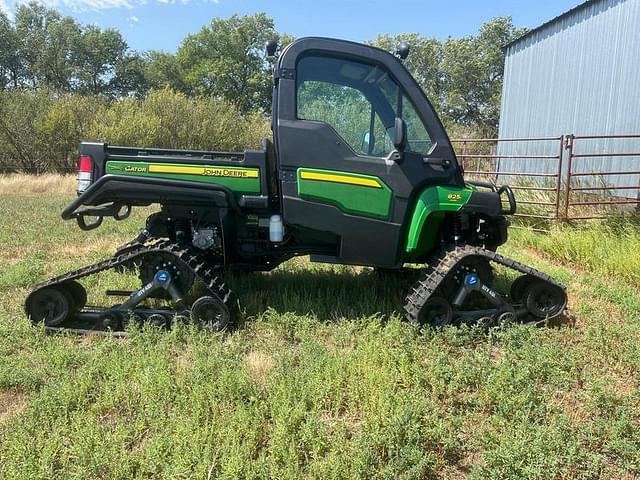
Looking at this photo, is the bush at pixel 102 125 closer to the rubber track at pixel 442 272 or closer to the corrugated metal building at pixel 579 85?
the corrugated metal building at pixel 579 85

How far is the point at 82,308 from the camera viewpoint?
14.7 ft

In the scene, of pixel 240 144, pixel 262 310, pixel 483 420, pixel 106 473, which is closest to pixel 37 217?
pixel 262 310

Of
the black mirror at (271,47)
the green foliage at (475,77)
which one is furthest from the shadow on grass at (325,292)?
the green foliage at (475,77)

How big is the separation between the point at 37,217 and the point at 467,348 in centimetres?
1032

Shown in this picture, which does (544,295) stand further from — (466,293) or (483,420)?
(483,420)

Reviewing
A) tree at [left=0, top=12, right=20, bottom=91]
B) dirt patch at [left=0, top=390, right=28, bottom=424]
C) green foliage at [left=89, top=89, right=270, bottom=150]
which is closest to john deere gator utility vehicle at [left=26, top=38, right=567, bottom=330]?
dirt patch at [left=0, top=390, right=28, bottom=424]

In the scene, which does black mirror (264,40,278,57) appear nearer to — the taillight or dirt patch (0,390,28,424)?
the taillight

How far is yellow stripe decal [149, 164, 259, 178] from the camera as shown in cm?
425

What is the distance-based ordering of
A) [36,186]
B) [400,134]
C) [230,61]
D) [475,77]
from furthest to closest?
[230,61] → [475,77] → [36,186] → [400,134]

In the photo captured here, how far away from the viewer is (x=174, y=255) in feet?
13.6

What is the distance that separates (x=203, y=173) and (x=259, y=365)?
1.69 metres

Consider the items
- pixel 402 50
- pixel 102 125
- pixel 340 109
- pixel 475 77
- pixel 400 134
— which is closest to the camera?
pixel 400 134

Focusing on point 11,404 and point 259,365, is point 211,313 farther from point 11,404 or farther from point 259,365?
point 11,404

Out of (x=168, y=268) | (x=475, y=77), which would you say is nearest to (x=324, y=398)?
(x=168, y=268)
